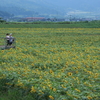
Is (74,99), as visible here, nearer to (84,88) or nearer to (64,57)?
(84,88)

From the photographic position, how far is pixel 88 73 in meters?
12.4

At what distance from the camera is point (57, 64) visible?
1437cm

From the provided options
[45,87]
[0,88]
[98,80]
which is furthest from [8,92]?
[98,80]

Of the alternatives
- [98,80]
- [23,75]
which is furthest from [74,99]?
[23,75]

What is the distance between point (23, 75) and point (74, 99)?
354cm

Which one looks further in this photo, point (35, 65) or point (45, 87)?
point (35, 65)

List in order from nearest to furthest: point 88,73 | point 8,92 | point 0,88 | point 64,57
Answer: point 8,92 < point 0,88 < point 88,73 < point 64,57

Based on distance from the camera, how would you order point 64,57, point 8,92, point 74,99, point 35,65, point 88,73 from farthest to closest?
point 64,57 → point 35,65 → point 88,73 → point 8,92 → point 74,99

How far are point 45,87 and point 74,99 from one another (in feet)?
4.60

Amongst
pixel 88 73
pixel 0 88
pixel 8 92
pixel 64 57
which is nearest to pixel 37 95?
pixel 8 92

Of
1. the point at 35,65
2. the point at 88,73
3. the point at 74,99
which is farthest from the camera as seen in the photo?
the point at 35,65

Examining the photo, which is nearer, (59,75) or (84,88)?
(84,88)

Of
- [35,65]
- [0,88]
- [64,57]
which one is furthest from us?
[64,57]

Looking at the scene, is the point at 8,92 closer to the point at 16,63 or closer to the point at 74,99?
the point at 74,99
